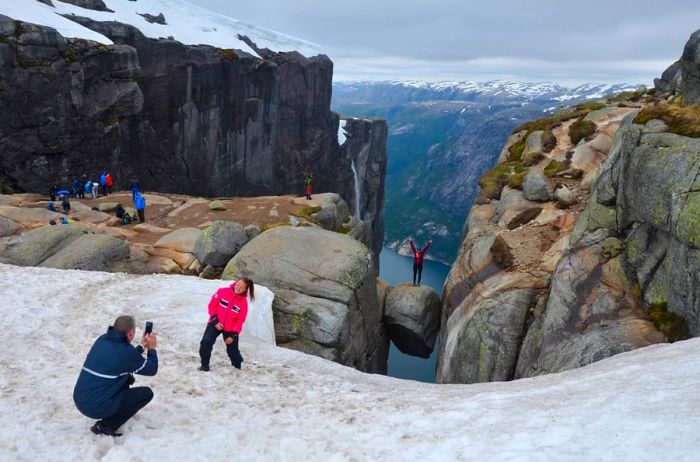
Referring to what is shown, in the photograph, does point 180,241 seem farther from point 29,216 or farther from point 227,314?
point 227,314

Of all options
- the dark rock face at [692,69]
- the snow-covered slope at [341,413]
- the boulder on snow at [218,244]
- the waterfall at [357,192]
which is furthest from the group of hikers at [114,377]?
the waterfall at [357,192]

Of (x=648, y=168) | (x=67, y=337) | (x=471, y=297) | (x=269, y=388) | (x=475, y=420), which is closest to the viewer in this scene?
(x=475, y=420)

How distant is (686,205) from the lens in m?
16.2

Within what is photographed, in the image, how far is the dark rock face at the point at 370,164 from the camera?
12025 centimetres

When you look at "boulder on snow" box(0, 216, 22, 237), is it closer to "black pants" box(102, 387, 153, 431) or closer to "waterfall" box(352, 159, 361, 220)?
"black pants" box(102, 387, 153, 431)

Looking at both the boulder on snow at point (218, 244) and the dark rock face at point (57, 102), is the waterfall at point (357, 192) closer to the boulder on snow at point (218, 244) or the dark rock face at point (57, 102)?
the dark rock face at point (57, 102)

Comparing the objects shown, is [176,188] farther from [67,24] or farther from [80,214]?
[80,214]

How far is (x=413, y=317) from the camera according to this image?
Answer: 31766 mm

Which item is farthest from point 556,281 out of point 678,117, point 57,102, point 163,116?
point 163,116

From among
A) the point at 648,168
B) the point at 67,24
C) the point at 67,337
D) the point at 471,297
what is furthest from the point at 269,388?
the point at 67,24

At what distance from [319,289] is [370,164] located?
106 meters

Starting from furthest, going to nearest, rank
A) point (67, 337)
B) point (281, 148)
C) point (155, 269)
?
point (281, 148), point (155, 269), point (67, 337)

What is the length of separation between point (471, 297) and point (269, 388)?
50.5 feet

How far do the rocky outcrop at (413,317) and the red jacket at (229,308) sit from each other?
1964 cm
